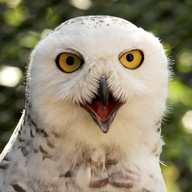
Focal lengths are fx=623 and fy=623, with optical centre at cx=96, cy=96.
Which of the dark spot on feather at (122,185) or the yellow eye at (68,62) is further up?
the yellow eye at (68,62)

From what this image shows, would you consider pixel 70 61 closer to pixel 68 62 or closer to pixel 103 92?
pixel 68 62

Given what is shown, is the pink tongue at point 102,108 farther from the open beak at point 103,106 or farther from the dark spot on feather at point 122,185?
the dark spot on feather at point 122,185

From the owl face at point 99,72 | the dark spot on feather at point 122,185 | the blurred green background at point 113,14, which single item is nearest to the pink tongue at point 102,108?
the owl face at point 99,72

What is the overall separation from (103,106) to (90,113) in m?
0.06

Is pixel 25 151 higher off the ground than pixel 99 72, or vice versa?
pixel 99 72

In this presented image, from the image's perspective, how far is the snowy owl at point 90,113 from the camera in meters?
1.69

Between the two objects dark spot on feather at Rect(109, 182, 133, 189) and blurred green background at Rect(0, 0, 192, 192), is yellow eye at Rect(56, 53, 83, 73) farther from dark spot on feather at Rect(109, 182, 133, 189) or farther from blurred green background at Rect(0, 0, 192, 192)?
blurred green background at Rect(0, 0, 192, 192)

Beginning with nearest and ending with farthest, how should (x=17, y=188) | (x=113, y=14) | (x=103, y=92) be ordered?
(x=103, y=92) < (x=17, y=188) < (x=113, y=14)

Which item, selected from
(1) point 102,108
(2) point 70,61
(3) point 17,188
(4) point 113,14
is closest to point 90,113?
(1) point 102,108

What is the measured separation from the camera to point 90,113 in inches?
67.0

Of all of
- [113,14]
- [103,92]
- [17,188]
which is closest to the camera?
[103,92]

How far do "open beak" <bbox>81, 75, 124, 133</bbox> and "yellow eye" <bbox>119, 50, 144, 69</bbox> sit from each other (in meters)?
0.09

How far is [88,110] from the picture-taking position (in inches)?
67.2

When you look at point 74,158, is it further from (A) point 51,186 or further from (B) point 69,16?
(B) point 69,16
